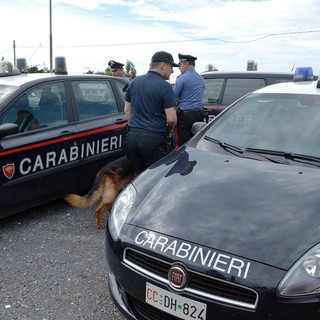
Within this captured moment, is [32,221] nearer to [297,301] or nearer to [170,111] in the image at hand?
[170,111]

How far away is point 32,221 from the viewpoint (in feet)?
14.1

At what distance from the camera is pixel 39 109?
4.24 m

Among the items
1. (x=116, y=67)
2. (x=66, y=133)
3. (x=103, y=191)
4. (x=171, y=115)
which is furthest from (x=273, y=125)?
(x=116, y=67)

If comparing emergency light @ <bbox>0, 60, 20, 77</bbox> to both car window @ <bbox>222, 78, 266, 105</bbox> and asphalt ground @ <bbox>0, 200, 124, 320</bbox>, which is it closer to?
asphalt ground @ <bbox>0, 200, 124, 320</bbox>

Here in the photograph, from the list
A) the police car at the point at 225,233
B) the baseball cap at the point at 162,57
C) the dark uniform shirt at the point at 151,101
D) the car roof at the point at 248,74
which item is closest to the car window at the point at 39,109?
the dark uniform shirt at the point at 151,101

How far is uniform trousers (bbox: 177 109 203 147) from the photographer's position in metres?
6.07

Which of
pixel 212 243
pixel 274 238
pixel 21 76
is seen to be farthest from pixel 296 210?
pixel 21 76

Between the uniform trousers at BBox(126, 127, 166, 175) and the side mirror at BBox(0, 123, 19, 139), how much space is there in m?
1.13

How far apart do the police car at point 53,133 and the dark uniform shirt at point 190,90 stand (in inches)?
48.4

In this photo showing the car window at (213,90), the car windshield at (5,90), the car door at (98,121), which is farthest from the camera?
the car window at (213,90)

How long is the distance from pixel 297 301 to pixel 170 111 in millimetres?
2626

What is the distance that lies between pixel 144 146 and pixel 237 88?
3.36 metres

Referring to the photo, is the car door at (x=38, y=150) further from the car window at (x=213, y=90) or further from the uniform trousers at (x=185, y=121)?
the car window at (x=213, y=90)

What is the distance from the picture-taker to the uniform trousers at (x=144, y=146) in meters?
4.07
